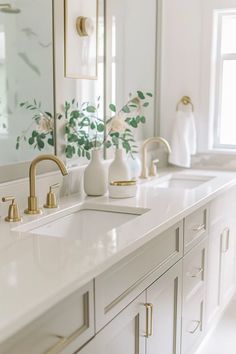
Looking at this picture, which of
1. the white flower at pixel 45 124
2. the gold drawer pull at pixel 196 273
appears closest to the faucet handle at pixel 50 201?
the white flower at pixel 45 124

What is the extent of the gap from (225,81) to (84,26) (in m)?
1.45

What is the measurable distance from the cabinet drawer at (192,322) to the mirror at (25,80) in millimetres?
1033

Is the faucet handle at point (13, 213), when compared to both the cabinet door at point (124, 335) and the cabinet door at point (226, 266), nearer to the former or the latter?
the cabinet door at point (124, 335)

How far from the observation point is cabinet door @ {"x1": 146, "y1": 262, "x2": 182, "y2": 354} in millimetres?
1779

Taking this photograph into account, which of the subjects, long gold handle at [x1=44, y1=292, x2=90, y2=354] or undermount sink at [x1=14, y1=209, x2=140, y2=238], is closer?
long gold handle at [x1=44, y1=292, x2=90, y2=354]

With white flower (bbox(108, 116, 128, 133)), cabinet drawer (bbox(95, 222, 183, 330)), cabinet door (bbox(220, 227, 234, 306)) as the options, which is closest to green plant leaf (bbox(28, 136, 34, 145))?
white flower (bbox(108, 116, 128, 133))

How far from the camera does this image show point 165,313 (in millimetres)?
1938

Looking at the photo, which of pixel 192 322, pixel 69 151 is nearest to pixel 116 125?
pixel 69 151

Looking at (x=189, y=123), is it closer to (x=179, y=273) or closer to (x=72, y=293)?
(x=179, y=273)

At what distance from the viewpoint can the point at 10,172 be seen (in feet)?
6.39

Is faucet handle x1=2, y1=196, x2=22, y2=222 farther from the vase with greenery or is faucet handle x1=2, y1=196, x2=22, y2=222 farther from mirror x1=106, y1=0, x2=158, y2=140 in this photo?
mirror x1=106, y1=0, x2=158, y2=140

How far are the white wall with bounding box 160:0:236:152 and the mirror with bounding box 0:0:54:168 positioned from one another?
1441mm

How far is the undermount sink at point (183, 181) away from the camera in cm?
303

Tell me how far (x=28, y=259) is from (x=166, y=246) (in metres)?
0.71
